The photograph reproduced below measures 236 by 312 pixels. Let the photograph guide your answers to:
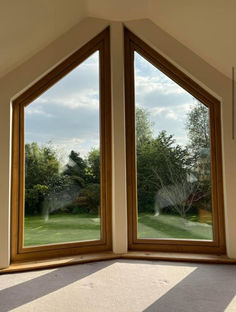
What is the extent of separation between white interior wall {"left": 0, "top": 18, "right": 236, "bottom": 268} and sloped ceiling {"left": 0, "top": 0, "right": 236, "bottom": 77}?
Result: 74mm

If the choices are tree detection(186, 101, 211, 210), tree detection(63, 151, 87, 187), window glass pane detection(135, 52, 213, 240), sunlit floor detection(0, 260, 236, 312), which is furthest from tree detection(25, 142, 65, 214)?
tree detection(186, 101, 211, 210)

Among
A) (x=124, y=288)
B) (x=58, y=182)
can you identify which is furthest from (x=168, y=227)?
(x=58, y=182)

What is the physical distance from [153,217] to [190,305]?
1.22 metres

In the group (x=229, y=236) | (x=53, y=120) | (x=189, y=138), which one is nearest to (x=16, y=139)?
(x=53, y=120)

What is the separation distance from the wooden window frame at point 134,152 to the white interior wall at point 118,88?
0.33 ft

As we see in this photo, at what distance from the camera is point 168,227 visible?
2.92 m

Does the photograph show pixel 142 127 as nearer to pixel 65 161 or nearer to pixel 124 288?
pixel 65 161

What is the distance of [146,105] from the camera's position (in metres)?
3.04

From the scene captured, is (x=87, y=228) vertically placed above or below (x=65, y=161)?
below

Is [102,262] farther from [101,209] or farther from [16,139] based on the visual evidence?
[16,139]

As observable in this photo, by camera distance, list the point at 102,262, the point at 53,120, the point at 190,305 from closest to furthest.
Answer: the point at 190,305 < the point at 102,262 < the point at 53,120

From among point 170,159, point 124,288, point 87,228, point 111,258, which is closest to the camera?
point 124,288

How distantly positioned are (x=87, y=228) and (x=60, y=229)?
29cm

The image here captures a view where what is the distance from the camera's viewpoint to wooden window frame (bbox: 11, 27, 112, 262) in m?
2.64
